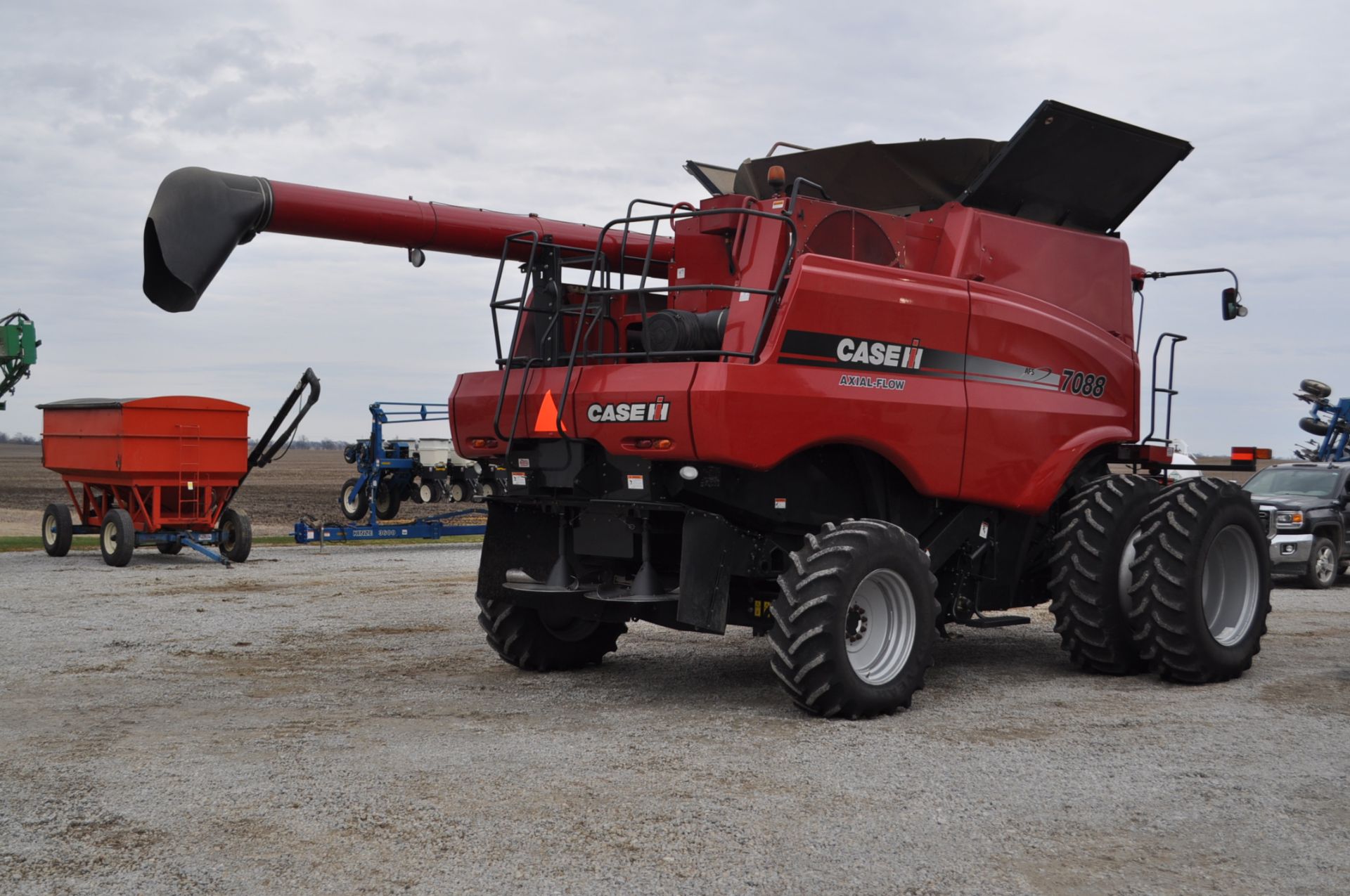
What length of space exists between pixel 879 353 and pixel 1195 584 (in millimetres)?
2770

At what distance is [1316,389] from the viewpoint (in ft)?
71.1

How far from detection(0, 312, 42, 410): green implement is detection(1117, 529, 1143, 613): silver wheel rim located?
24.6 meters

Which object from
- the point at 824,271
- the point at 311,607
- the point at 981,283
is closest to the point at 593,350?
the point at 824,271

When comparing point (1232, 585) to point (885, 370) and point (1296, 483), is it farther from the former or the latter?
point (1296, 483)

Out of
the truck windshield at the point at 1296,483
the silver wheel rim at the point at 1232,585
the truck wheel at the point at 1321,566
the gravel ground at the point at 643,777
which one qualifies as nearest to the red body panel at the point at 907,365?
the silver wheel rim at the point at 1232,585

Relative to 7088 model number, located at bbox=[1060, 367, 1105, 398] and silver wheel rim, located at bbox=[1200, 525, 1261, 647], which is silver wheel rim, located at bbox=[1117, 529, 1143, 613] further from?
7088 model number, located at bbox=[1060, 367, 1105, 398]

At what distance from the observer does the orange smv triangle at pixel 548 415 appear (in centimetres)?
792

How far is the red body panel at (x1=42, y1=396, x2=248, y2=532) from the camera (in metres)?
18.3

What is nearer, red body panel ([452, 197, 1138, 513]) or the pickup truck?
red body panel ([452, 197, 1138, 513])

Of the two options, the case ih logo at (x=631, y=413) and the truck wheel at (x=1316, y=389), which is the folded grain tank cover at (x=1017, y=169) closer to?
the case ih logo at (x=631, y=413)

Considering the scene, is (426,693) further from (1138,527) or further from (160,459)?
(160,459)

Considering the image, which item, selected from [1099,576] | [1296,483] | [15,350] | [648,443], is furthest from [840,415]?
[15,350]

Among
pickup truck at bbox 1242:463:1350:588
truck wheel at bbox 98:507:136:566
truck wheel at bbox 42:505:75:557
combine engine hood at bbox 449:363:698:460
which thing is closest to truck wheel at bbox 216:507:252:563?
truck wheel at bbox 98:507:136:566

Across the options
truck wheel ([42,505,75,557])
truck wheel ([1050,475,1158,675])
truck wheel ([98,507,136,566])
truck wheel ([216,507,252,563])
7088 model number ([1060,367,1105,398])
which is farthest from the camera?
truck wheel ([42,505,75,557])
